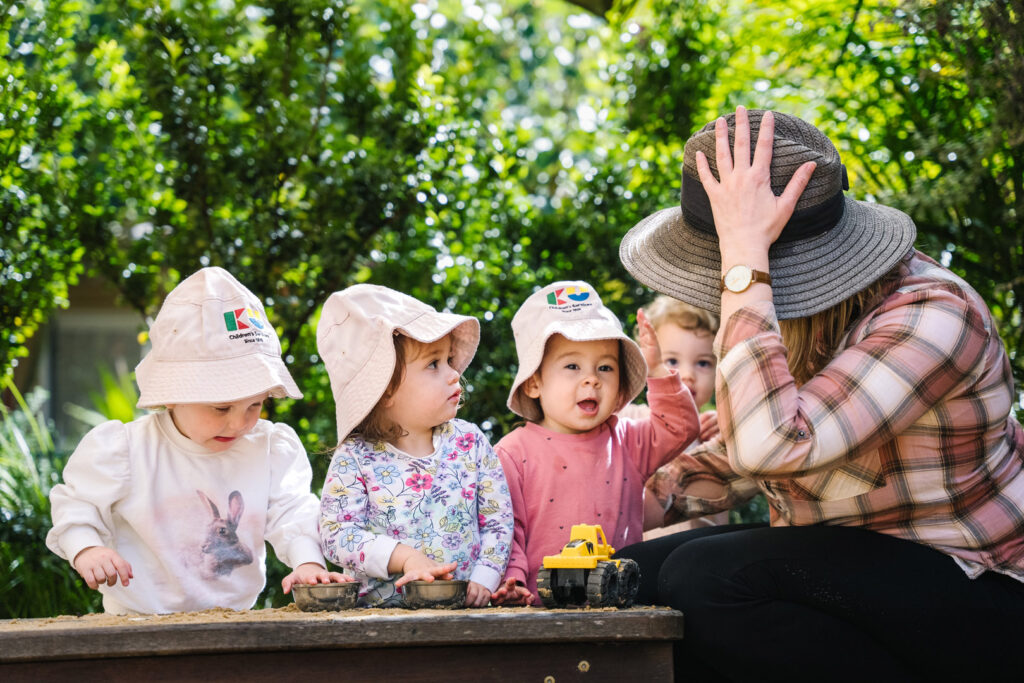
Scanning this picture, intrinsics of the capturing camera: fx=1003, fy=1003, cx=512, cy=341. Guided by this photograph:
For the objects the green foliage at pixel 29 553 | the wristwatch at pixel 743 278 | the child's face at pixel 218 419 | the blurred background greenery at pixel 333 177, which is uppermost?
the blurred background greenery at pixel 333 177

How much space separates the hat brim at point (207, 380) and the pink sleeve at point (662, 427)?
1098 mm

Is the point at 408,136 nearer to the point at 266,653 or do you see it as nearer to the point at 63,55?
the point at 63,55

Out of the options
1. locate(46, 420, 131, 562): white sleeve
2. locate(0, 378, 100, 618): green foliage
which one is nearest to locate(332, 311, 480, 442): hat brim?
locate(46, 420, 131, 562): white sleeve

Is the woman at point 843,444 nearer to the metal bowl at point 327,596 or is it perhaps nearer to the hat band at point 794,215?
the hat band at point 794,215

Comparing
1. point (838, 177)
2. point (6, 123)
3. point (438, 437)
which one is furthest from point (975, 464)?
point (6, 123)

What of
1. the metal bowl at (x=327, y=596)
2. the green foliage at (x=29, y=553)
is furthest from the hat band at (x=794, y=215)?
the green foliage at (x=29, y=553)

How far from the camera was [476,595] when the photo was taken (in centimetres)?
268

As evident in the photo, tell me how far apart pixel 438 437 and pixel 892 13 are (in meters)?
2.49

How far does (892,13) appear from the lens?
392 centimetres

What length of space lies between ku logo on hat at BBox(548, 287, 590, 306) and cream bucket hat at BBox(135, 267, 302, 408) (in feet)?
2.82

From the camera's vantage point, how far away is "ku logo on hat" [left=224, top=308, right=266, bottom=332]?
9.99ft

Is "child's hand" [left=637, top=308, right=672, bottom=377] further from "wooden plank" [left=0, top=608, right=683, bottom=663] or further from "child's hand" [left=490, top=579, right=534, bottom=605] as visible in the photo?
"wooden plank" [left=0, top=608, right=683, bottom=663]


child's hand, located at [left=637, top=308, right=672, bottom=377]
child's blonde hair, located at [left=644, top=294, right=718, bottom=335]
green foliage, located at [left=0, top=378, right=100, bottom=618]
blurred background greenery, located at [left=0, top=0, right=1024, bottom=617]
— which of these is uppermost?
blurred background greenery, located at [left=0, top=0, right=1024, bottom=617]

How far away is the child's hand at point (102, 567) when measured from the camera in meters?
2.62
